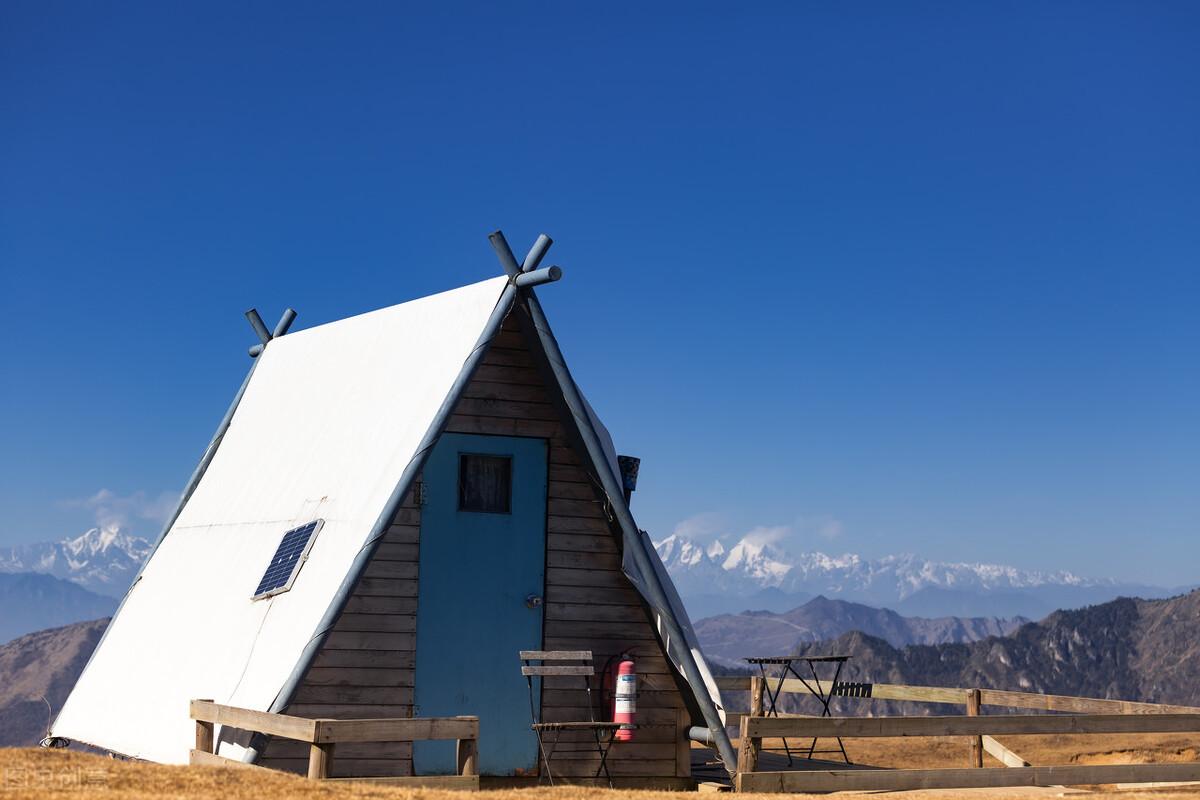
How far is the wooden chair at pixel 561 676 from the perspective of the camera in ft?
46.2

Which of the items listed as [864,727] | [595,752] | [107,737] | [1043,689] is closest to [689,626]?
[595,752]

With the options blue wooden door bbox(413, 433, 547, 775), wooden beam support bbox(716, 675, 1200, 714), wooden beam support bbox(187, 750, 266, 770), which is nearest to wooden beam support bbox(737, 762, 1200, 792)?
wooden beam support bbox(716, 675, 1200, 714)

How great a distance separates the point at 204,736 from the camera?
13500mm

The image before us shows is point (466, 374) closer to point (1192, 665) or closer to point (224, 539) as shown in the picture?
point (224, 539)

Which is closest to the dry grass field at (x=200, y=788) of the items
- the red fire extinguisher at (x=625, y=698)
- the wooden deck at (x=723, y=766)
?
the red fire extinguisher at (x=625, y=698)

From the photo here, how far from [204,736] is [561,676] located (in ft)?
11.8

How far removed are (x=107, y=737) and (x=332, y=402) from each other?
4.64m

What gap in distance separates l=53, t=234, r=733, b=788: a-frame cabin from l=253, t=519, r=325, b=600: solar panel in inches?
1.3

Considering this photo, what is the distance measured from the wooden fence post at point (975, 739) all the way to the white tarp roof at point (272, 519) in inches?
273

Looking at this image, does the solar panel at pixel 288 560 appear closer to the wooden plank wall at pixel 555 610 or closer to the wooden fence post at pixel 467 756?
the wooden plank wall at pixel 555 610

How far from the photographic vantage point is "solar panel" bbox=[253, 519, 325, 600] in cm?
1455

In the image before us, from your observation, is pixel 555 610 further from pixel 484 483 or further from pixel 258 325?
pixel 258 325

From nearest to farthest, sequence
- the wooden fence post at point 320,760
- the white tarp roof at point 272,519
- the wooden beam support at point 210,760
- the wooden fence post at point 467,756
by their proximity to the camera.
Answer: the wooden fence post at point 320,760, the wooden fence post at point 467,756, the wooden beam support at point 210,760, the white tarp roof at point 272,519

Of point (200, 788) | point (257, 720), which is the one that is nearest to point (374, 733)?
point (257, 720)
